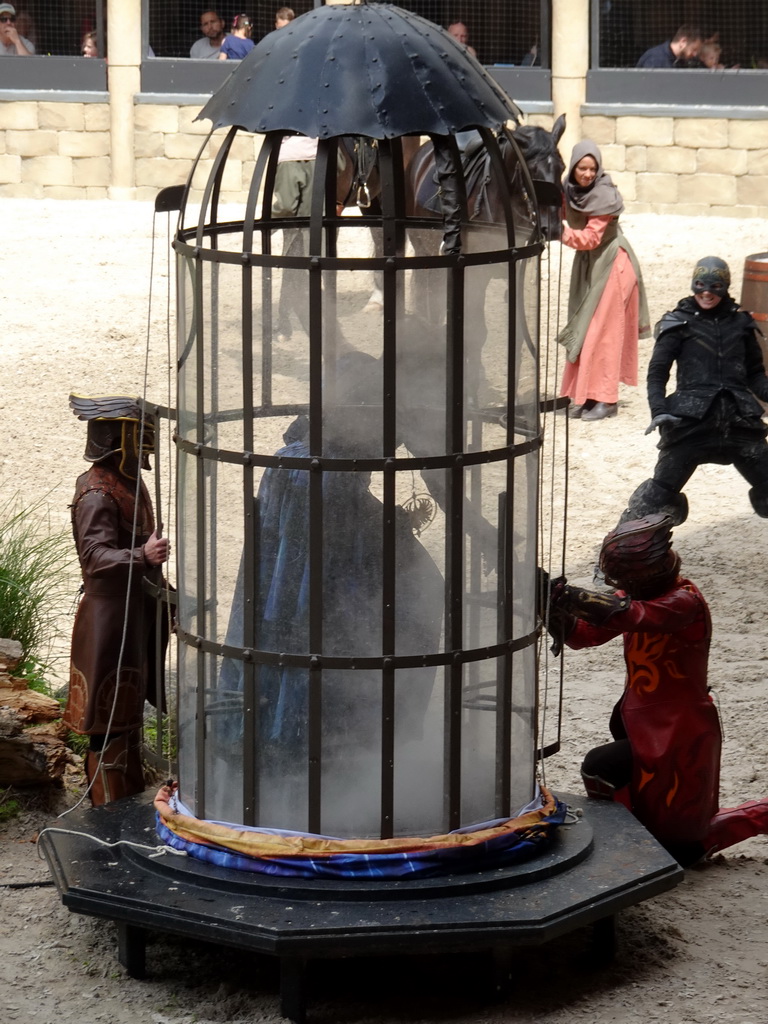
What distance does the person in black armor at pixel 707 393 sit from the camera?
7719 millimetres

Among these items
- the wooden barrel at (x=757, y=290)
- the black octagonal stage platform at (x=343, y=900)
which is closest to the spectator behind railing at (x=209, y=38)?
the wooden barrel at (x=757, y=290)

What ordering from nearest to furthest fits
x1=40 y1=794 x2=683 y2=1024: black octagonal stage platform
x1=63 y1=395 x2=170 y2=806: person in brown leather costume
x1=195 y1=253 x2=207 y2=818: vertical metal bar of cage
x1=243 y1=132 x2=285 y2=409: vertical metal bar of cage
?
1. x1=40 y1=794 x2=683 y2=1024: black octagonal stage platform
2. x1=243 y1=132 x2=285 y2=409: vertical metal bar of cage
3. x1=195 y1=253 x2=207 y2=818: vertical metal bar of cage
4. x1=63 y1=395 x2=170 y2=806: person in brown leather costume

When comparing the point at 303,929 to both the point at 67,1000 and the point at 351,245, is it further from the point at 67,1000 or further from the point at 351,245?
the point at 351,245

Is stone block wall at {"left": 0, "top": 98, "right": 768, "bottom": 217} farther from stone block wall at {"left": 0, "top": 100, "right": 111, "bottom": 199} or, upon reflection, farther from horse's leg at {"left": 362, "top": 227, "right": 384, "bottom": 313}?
horse's leg at {"left": 362, "top": 227, "right": 384, "bottom": 313}

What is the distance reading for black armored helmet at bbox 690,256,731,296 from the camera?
24.9 ft

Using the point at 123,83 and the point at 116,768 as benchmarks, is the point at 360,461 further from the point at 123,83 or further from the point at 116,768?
the point at 123,83

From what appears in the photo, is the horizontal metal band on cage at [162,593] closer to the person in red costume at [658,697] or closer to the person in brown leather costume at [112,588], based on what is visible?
the person in brown leather costume at [112,588]

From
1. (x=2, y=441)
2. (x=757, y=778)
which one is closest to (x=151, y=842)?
(x=757, y=778)

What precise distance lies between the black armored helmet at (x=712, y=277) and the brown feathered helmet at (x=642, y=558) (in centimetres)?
304

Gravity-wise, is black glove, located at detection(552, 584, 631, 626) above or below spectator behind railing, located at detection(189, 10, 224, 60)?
below

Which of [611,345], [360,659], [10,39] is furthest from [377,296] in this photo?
[10,39]

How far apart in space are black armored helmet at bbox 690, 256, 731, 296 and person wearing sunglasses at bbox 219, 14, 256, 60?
9.79 metres

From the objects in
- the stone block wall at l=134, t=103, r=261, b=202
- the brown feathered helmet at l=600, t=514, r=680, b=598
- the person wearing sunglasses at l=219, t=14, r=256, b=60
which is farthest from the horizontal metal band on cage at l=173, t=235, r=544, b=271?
the person wearing sunglasses at l=219, t=14, r=256, b=60

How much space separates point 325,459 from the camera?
168 inches
